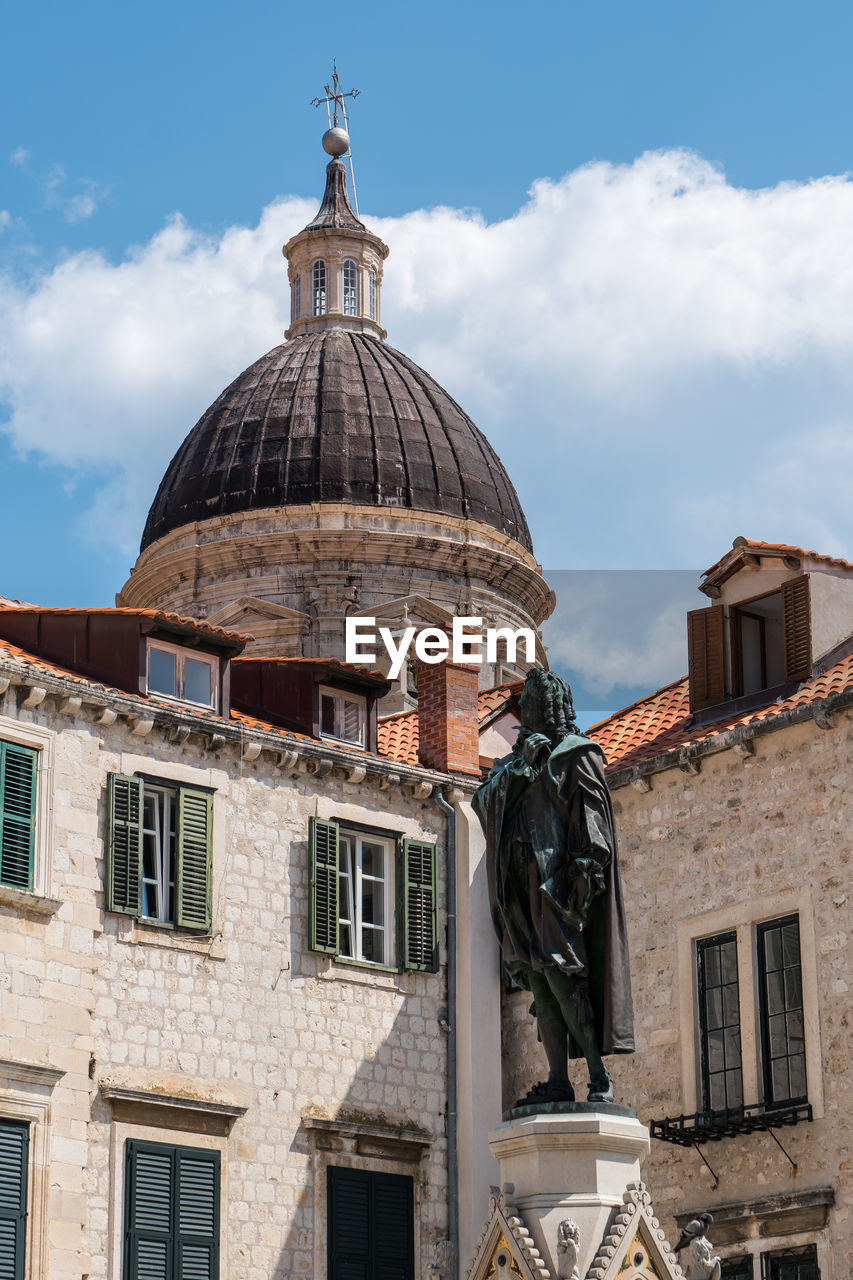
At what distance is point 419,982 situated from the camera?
83.2 ft

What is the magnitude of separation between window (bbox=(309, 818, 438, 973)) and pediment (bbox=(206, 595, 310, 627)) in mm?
17017

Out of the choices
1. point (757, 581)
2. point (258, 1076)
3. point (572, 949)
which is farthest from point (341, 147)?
point (572, 949)

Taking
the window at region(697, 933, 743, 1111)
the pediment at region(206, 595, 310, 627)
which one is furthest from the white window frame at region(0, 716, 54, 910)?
the pediment at region(206, 595, 310, 627)

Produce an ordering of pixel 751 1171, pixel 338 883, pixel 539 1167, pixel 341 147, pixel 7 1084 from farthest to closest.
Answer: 1. pixel 341 147
2. pixel 338 883
3. pixel 751 1171
4. pixel 7 1084
5. pixel 539 1167

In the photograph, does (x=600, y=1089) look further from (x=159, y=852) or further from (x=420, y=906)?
(x=420, y=906)

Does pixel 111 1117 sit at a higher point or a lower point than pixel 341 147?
lower

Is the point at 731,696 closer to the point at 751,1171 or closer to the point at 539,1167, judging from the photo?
the point at 751,1171

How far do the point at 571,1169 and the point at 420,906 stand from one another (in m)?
13.9

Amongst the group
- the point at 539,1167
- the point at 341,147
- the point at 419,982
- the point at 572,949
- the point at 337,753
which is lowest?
the point at 539,1167

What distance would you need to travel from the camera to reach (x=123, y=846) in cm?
2261

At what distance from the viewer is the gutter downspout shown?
80.8 ft

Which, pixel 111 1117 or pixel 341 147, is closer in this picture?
pixel 111 1117

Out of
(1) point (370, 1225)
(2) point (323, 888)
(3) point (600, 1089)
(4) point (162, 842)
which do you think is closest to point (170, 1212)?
(1) point (370, 1225)

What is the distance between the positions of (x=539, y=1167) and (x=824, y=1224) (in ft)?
35.4
